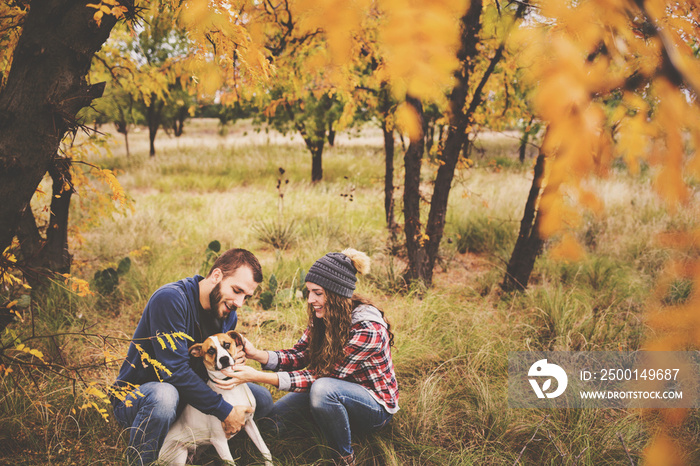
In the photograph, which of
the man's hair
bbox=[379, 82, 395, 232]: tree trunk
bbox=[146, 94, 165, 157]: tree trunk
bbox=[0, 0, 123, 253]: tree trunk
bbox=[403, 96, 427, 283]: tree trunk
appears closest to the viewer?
bbox=[0, 0, 123, 253]: tree trunk

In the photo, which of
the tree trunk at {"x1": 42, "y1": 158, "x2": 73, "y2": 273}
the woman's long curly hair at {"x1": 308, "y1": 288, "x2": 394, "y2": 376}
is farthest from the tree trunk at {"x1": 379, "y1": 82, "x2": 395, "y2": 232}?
the tree trunk at {"x1": 42, "y1": 158, "x2": 73, "y2": 273}

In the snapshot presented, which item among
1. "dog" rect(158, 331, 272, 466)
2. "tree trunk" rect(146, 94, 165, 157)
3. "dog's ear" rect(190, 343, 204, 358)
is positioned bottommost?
"dog" rect(158, 331, 272, 466)

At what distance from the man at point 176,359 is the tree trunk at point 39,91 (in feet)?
2.71

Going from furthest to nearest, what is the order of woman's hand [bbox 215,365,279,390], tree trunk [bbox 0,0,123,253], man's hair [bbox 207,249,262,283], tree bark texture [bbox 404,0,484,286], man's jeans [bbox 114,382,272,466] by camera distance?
1. tree bark texture [bbox 404,0,484,286]
2. man's hair [bbox 207,249,262,283]
3. woman's hand [bbox 215,365,279,390]
4. man's jeans [bbox 114,382,272,466]
5. tree trunk [bbox 0,0,123,253]

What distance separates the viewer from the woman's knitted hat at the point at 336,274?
233cm

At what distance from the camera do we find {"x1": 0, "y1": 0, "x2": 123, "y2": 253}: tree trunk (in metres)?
1.54

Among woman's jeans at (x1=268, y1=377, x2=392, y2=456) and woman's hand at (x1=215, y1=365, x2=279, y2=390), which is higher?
woman's hand at (x1=215, y1=365, x2=279, y2=390)

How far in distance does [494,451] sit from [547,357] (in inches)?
48.2

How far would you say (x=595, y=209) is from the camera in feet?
3.14

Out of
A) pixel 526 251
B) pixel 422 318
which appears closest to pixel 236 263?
pixel 422 318

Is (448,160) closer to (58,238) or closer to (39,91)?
(39,91)

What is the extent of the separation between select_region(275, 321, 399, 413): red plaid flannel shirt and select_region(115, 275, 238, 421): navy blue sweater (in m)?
0.51

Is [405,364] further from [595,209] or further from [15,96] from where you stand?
[15,96]

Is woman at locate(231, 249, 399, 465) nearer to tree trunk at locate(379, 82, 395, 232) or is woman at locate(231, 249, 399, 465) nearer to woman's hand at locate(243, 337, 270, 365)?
woman's hand at locate(243, 337, 270, 365)
